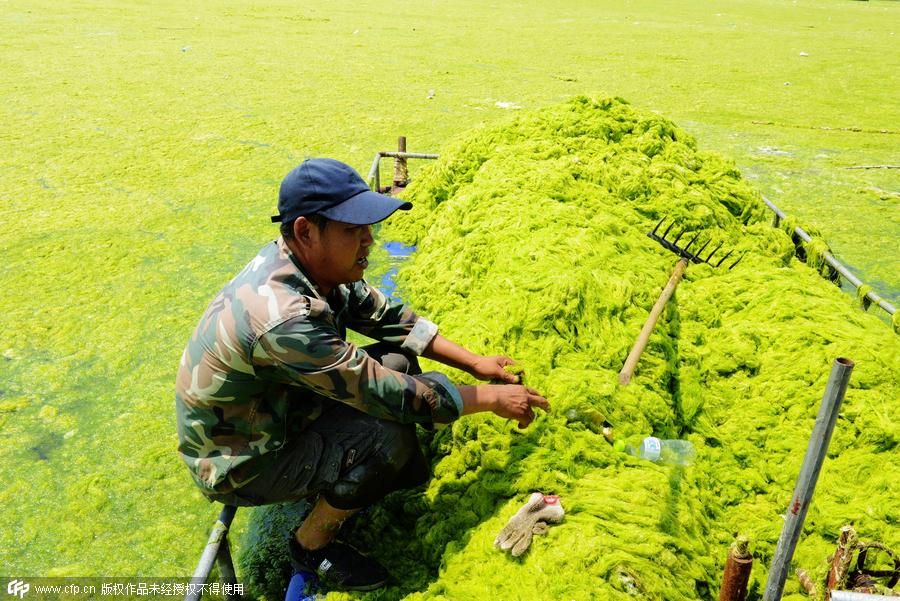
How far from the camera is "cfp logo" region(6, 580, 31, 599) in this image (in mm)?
2383

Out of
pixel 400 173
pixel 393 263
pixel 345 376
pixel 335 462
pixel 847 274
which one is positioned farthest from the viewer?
pixel 400 173

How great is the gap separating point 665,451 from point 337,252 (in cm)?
170

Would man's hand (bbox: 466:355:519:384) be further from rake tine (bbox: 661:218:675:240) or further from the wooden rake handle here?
rake tine (bbox: 661:218:675:240)

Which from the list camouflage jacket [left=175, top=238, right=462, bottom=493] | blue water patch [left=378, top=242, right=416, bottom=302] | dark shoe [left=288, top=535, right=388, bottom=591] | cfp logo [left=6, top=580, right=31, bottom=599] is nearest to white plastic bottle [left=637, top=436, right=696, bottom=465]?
camouflage jacket [left=175, top=238, right=462, bottom=493]

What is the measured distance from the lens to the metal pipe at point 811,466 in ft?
4.31

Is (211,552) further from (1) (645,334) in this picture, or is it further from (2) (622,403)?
(1) (645,334)

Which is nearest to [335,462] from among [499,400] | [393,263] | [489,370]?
[499,400]

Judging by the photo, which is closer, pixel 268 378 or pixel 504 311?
pixel 268 378

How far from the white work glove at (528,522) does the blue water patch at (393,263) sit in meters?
2.40

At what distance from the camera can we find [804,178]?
24.1 ft

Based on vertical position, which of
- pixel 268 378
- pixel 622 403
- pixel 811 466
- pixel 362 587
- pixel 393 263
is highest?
pixel 811 466

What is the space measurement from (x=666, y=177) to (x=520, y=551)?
11.4ft

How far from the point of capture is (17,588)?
240cm

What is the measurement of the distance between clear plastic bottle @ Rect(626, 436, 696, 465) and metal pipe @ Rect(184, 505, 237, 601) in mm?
1627
